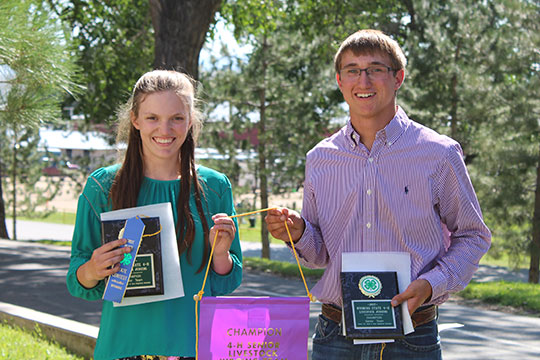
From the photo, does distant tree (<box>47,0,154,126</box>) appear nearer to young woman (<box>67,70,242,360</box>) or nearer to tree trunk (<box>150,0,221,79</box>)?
tree trunk (<box>150,0,221,79</box>)

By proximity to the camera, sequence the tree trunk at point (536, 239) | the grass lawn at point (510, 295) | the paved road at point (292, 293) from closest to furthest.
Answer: the paved road at point (292, 293) < the grass lawn at point (510, 295) < the tree trunk at point (536, 239)

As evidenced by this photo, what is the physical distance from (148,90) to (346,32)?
13275 millimetres

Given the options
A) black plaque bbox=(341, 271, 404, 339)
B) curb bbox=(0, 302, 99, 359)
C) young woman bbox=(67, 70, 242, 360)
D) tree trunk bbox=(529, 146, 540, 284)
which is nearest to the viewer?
black plaque bbox=(341, 271, 404, 339)

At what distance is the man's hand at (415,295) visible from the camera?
2.25 meters

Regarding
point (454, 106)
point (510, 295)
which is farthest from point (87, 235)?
point (454, 106)

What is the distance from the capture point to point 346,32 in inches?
604

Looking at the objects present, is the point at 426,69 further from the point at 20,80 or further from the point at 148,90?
the point at 148,90

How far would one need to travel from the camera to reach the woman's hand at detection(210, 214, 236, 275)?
8.04 feet

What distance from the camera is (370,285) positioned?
90.2 inches

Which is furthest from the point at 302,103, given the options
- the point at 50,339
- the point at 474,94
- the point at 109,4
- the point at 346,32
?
the point at 50,339

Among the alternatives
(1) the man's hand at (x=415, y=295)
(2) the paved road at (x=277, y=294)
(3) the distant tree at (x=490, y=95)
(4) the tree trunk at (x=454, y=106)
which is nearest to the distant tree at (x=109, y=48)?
(2) the paved road at (x=277, y=294)

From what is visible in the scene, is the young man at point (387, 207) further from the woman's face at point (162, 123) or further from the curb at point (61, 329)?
the curb at point (61, 329)

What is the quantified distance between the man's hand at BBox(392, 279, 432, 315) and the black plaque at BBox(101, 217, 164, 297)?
858 mm

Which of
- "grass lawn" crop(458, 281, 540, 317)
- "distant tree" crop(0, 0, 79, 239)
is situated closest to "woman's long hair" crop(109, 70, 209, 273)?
"distant tree" crop(0, 0, 79, 239)
